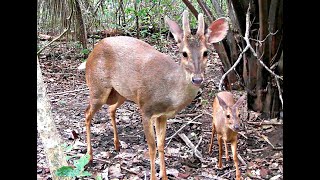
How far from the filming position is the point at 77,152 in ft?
16.7

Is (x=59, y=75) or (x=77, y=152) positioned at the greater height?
(x=59, y=75)

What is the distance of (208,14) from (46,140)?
154 inches

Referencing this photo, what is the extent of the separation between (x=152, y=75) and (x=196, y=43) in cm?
89

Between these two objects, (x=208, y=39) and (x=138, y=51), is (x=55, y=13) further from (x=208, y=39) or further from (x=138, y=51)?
(x=208, y=39)

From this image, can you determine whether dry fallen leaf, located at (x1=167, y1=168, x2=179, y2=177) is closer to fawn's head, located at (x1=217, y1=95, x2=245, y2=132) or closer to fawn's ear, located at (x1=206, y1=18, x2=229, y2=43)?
fawn's head, located at (x1=217, y1=95, x2=245, y2=132)

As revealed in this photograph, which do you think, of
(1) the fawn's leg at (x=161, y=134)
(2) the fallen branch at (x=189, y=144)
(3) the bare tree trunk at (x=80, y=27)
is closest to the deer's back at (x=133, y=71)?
(1) the fawn's leg at (x=161, y=134)

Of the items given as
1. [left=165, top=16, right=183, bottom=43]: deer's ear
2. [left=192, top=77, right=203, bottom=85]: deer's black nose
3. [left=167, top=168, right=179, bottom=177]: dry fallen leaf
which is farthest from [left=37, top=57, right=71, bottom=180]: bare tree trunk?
[left=167, top=168, right=179, bottom=177]: dry fallen leaf

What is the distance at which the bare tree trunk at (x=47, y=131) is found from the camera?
2.77 m

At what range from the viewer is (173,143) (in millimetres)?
5363

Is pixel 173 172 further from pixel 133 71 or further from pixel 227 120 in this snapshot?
pixel 133 71

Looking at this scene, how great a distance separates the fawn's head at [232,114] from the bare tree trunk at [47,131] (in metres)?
2.00

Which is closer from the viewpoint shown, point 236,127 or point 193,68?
point 193,68
